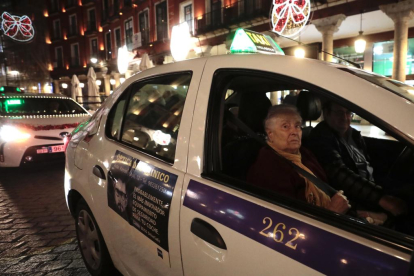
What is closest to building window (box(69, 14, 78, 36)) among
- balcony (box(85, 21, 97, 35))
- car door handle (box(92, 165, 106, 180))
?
Result: balcony (box(85, 21, 97, 35))

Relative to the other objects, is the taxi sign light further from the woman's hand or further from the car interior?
the woman's hand

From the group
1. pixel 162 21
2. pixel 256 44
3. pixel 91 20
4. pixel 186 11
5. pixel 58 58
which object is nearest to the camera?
pixel 256 44

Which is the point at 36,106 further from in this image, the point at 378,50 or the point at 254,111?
the point at 378,50

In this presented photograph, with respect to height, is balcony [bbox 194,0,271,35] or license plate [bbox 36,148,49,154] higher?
balcony [bbox 194,0,271,35]

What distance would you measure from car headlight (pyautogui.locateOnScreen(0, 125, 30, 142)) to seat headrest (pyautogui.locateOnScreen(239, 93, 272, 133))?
4.68 meters

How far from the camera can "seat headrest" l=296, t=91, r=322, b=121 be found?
2314mm

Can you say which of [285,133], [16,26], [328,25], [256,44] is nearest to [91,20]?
[16,26]

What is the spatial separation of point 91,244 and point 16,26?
1901 centimetres

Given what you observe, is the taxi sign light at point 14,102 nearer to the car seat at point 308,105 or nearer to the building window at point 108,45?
the car seat at point 308,105

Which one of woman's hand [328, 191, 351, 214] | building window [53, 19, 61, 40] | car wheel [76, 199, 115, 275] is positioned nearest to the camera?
woman's hand [328, 191, 351, 214]

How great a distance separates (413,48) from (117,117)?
1424 cm

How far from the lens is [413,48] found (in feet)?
41.4

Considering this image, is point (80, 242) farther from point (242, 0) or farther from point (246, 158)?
point (242, 0)

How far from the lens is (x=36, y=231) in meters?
3.46
